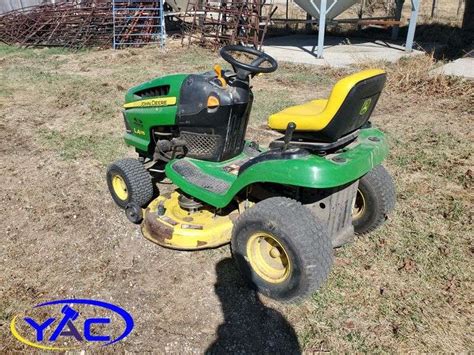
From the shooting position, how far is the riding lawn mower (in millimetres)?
2285

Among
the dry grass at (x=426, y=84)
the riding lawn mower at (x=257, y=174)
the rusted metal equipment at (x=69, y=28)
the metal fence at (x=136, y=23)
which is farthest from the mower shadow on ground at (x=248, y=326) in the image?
the rusted metal equipment at (x=69, y=28)

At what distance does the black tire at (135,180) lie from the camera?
3.36 metres

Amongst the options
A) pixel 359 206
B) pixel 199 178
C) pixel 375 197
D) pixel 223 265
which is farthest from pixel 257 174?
pixel 359 206

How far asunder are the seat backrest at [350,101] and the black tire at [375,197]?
664 mm

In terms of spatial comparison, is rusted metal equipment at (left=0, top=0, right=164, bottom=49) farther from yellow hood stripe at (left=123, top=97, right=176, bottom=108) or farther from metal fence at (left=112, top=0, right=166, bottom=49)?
yellow hood stripe at (left=123, top=97, right=176, bottom=108)

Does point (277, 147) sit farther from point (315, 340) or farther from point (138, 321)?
point (138, 321)

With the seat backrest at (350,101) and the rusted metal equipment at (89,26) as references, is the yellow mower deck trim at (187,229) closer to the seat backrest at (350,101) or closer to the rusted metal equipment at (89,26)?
the seat backrest at (350,101)

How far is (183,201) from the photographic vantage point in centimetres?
315

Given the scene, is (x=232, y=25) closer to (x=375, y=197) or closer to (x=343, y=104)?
(x=375, y=197)

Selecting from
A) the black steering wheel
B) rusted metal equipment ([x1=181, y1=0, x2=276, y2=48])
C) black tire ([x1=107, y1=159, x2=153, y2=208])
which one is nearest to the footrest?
black tire ([x1=107, y1=159, x2=153, y2=208])

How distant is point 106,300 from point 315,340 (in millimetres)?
1313

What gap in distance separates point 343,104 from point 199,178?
1.25 m

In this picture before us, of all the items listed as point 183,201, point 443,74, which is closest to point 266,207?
point 183,201

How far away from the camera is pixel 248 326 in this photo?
246 cm
